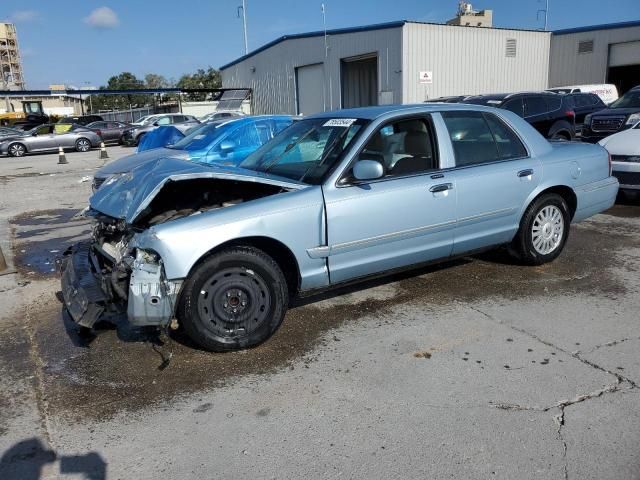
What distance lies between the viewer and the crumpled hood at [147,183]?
3.98m

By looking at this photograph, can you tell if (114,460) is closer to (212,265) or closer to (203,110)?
(212,265)

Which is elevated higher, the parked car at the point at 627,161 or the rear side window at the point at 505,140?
the rear side window at the point at 505,140

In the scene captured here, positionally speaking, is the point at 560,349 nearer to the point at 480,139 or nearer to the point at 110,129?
the point at 480,139

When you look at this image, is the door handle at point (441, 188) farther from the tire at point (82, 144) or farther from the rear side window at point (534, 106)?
the tire at point (82, 144)

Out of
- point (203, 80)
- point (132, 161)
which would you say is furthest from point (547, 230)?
point (203, 80)

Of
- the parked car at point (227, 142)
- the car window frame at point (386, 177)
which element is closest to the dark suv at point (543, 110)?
the parked car at point (227, 142)

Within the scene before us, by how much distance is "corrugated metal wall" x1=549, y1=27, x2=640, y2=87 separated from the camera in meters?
25.8

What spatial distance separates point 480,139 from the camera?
16.6 ft

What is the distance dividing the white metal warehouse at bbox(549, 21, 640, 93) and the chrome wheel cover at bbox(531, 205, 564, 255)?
2411 centimetres

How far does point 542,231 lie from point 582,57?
25.8m

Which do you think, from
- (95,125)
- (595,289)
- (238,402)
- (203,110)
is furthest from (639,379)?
(203,110)

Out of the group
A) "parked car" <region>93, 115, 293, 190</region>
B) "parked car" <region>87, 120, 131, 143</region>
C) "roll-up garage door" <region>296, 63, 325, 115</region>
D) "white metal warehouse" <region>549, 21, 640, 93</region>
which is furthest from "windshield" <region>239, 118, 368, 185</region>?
"parked car" <region>87, 120, 131, 143</region>

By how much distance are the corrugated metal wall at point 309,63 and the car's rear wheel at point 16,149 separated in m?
14.5

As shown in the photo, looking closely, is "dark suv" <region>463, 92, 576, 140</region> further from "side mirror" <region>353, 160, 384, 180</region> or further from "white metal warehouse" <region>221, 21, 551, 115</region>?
"white metal warehouse" <region>221, 21, 551, 115</region>
